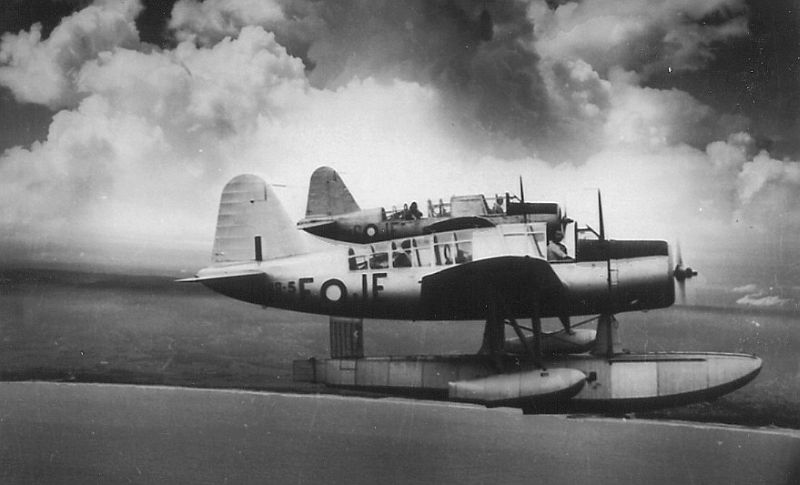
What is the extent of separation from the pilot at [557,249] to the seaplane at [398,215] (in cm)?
7

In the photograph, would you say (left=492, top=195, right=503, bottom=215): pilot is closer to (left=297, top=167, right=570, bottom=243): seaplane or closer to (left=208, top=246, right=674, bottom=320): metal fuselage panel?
(left=297, top=167, right=570, bottom=243): seaplane

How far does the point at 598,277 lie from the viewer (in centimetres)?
429

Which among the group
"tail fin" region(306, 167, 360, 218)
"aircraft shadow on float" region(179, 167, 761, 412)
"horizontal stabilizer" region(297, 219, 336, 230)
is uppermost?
"tail fin" region(306, 167, 360, 218)

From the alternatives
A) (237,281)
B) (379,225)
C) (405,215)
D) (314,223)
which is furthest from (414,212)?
(237,281)

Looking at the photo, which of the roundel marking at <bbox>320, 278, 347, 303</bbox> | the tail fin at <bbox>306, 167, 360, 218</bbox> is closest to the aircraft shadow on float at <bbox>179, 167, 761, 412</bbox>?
the roundel marking at <bbox>320, 278, 347, 303</bbox>

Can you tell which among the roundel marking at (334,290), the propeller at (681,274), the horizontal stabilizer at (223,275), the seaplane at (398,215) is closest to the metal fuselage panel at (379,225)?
the seaplane at (398,215)

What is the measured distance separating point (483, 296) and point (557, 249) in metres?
0.58

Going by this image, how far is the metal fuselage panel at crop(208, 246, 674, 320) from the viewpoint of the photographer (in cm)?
429

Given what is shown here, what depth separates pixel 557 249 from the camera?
4.37 meters

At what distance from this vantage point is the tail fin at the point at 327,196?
15.0ft

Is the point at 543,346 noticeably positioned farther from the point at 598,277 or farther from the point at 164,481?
the point at 164,481

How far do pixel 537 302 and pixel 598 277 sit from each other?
0.42m

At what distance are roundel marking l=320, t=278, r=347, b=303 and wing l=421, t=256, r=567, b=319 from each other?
52 centimetres

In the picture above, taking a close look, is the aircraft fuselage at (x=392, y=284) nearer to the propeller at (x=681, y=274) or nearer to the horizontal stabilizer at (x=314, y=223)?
the propeller at (x=681, y=274)
